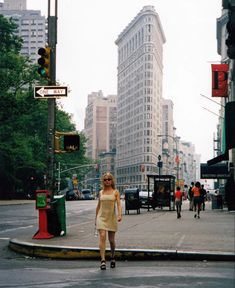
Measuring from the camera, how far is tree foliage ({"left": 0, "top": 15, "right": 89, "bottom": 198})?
49.9 metres

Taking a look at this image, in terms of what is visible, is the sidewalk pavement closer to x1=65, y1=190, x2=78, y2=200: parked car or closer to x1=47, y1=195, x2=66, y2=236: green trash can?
x1=47, y1=195, x2=66, y2=236: green trash can

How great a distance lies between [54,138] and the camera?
49.4 feet

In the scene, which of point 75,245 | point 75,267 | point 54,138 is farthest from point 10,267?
point 54,138

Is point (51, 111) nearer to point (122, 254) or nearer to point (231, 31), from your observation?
point (122, 254)

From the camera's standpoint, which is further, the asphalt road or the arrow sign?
the arrow sign

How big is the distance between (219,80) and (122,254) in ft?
144

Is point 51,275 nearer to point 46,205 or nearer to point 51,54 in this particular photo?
point 46,205

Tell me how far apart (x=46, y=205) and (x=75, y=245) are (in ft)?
8.45

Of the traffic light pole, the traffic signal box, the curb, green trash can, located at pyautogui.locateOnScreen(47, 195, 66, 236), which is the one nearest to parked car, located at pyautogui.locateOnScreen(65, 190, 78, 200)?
the traffic light pole

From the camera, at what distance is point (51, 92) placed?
48.2 ft

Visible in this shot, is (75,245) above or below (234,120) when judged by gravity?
below

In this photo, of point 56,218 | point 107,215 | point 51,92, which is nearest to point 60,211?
point 56,218

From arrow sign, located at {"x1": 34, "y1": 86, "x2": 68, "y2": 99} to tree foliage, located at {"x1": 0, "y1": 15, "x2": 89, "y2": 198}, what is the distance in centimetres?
3194

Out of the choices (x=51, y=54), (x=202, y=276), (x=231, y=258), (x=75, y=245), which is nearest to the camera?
(x=202, y=276)
